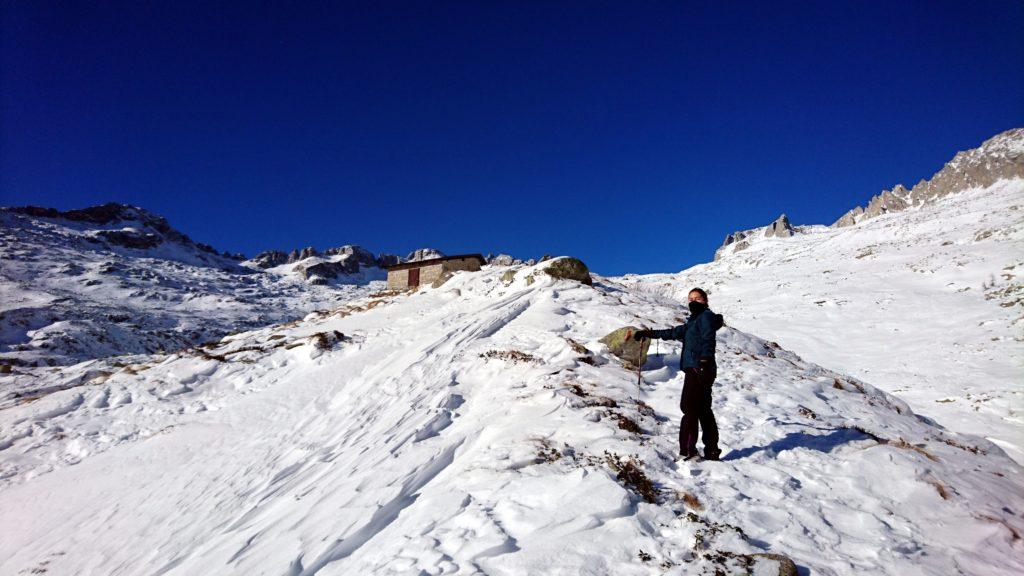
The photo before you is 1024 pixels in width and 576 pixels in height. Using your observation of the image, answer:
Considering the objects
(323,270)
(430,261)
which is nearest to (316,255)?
(323,270)

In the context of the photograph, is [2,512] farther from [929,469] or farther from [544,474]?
[929,469]

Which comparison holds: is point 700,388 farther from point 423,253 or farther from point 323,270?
point 423,253

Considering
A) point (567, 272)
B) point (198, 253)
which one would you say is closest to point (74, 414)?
point (567, 272)

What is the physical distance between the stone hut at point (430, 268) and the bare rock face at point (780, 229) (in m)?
138

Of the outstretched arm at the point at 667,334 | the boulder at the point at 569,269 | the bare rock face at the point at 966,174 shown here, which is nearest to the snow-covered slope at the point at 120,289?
the boulder at the point at 569,269

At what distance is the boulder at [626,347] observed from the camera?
10562mm

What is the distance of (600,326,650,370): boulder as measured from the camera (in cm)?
1056

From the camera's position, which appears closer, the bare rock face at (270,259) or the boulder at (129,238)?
the boulder at (129,238)

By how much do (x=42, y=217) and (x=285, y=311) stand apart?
93843 millimetres

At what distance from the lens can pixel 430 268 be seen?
131ft

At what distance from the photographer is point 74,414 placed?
12.2m

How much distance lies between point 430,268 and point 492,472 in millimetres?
35443

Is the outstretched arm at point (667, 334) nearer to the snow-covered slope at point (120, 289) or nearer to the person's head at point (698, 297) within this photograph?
the person's head at point (698, 297)

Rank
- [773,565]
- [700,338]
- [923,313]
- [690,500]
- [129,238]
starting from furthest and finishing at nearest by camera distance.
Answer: [129,238]
[923,313]
[700,338]
[690,500]
[773,565]
